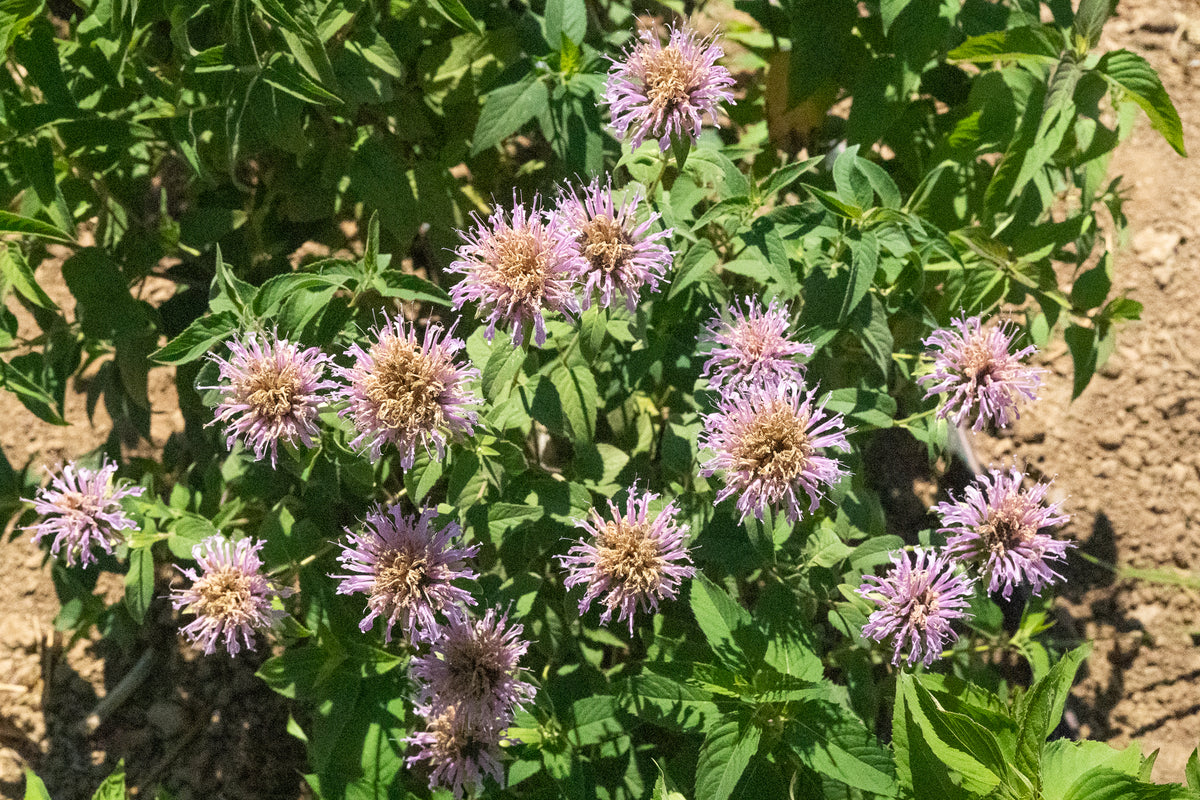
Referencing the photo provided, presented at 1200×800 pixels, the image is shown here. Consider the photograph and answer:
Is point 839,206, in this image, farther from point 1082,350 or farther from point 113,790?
point 113,790

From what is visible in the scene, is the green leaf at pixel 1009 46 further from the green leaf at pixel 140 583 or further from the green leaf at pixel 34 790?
the green leaf at pixel 34 790

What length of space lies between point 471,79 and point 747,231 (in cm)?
101

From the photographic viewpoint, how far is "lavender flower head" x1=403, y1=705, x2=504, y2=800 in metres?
2.02

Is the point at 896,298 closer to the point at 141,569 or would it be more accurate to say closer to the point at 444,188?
the point at 444,188

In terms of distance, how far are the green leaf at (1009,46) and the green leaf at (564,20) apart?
84 centimetres

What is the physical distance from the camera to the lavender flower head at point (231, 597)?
1.94 meters

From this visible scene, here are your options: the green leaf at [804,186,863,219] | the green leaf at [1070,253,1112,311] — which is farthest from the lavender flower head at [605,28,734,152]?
the green leaf at [1070,253,1112,311]

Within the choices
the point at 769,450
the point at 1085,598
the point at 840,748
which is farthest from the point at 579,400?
the point at 1085,598

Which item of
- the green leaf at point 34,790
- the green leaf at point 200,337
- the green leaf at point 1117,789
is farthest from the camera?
the green leaf at point 34,790

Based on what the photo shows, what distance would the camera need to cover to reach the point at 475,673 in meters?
1.93

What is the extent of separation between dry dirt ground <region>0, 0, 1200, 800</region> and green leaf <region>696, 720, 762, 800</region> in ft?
5.30

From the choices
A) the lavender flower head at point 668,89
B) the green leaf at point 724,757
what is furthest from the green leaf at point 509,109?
the green leaf at point 724,757

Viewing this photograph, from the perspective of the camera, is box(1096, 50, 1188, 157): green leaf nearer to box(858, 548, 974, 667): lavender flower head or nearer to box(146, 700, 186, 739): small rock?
box(858, 548, 974, 667): lavender flower head

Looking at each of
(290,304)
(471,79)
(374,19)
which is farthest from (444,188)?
(290,304)
